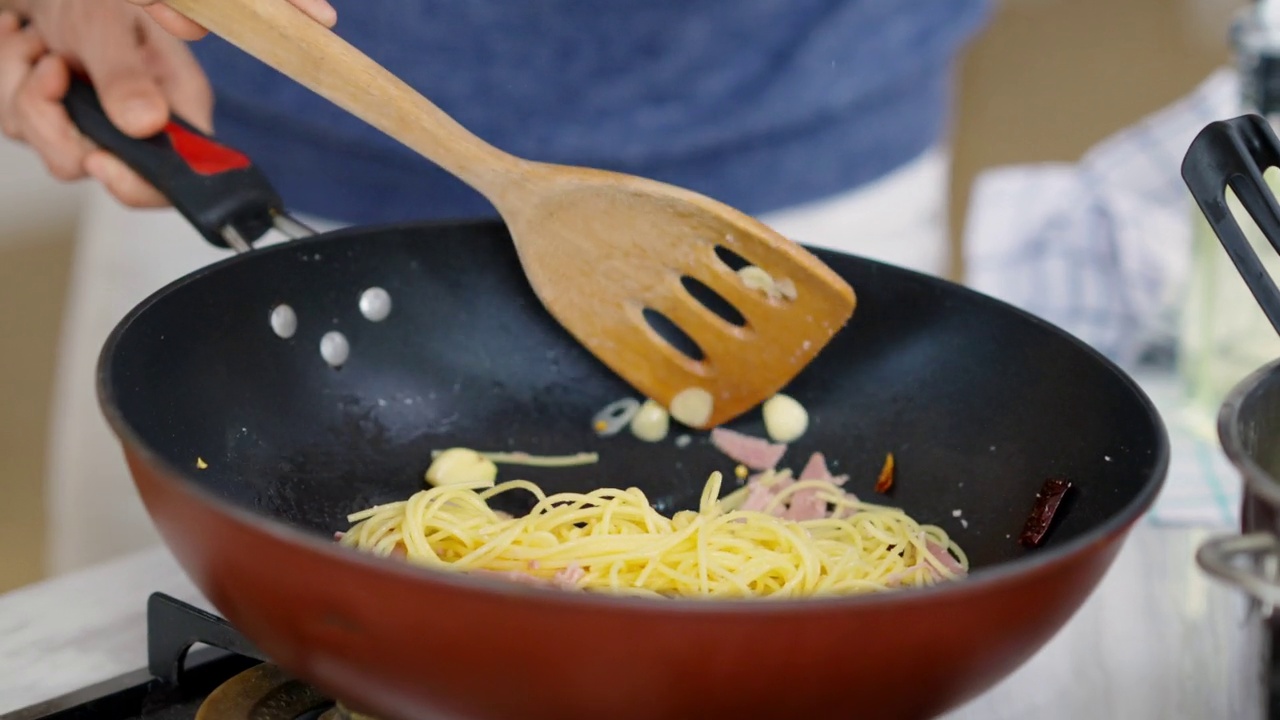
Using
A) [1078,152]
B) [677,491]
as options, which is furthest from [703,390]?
[1078,152]

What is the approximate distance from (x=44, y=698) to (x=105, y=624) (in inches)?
4.0

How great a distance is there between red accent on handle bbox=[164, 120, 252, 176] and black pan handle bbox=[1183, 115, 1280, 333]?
2.25 ft

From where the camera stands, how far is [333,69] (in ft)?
3.05

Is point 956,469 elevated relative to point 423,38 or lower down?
lower down

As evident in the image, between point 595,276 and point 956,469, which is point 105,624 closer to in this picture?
point 595,276

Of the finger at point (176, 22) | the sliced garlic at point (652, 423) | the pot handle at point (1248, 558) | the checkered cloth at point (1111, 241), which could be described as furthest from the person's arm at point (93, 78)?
the checkered cloth at point (1111, 241)

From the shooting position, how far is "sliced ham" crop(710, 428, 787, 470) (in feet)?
3.62

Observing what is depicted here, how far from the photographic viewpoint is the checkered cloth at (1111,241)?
1.63m

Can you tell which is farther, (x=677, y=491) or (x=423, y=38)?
(x=423, y=38)

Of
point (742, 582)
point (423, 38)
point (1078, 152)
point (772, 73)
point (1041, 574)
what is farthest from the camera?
point (1078, 152)

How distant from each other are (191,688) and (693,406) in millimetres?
435

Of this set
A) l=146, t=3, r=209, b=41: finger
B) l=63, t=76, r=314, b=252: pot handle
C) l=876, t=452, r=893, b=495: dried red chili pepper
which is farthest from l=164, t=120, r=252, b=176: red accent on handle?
l=876, t=452, r=893, b=495: dried red chili pepper

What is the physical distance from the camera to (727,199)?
1.51 metres

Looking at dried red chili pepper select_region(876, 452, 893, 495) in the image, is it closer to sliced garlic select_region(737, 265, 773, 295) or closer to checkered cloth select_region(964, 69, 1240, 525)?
sliced garlic select_region(737, 265, 773, 295)
